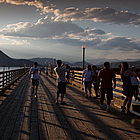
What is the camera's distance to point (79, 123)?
4910mm

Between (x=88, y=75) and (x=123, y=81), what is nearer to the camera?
(x=123, y=81)

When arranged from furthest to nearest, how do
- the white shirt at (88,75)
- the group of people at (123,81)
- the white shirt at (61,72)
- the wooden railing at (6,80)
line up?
the wooden railing at (6,80) → the white shirt at (88,75) → the white shirt at (61,72) → the group of people at (123,81)

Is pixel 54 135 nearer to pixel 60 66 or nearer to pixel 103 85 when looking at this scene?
pixel 103 85

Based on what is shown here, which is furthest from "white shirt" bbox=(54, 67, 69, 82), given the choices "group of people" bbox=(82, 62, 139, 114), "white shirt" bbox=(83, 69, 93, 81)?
"white shirt" bbox=(83, 69, 93, 81)

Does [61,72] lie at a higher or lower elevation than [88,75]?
higher

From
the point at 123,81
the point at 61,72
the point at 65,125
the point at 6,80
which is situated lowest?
the point at 65,125

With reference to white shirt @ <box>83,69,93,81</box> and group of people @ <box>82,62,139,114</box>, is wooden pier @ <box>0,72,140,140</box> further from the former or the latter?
white shirt @ <box>83,69,93,81</box>

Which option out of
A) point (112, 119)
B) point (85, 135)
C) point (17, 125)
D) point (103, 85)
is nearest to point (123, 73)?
point (103, 85)

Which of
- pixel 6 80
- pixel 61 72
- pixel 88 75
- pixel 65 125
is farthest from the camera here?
pixel 6 80

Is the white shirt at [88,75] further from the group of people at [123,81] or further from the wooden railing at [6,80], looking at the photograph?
the wooden railing at [6,80]

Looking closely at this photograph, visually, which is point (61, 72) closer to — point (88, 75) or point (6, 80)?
point (88, 75)

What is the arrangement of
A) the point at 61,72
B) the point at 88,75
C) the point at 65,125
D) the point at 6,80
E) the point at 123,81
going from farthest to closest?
the point at 6,80, the point at 88,75, the point at 61,72, the point at 123,81, the point at 65,125

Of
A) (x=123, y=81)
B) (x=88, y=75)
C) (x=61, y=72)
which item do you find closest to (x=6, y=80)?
(x=88, y=75)

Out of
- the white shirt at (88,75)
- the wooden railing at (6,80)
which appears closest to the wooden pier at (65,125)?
the white shirt at (88,75)
